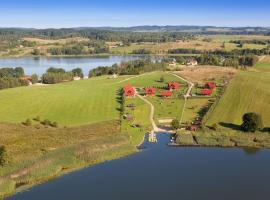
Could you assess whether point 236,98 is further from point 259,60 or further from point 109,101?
point 259,60

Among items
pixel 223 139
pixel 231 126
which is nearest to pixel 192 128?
pixel 223 139

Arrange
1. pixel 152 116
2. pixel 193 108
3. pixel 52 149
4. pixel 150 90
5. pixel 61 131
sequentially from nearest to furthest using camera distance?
pixel 52 149 < pixel 61 131 < pixel 152 116 < pixel 193 108 < pixel 150 90

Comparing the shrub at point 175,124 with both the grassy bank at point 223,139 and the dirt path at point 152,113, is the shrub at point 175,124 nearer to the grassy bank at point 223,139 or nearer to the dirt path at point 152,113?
the grassy bank at point 223,139

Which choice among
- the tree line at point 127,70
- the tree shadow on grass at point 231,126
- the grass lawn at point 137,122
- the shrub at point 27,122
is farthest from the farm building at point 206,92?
the tree line at point 127,70

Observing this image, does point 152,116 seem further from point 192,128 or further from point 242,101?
point 242,101

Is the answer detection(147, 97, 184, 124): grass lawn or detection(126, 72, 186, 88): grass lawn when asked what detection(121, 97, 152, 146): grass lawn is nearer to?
detection(147, 97, 184, 124): grass lawn

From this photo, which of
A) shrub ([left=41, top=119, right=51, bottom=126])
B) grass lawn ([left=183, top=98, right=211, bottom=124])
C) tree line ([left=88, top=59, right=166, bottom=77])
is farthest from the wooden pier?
tree line ([left=88, top=59, right=166, bottom=77])

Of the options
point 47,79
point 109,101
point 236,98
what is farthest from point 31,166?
point 47,79

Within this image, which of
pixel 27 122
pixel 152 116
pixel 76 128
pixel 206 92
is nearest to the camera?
pixel 76 128
